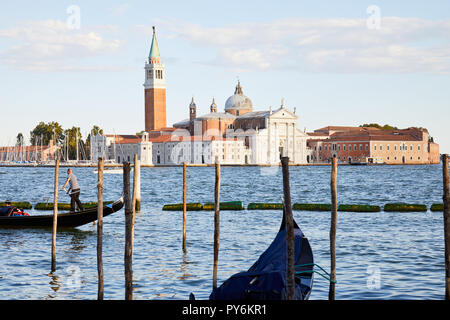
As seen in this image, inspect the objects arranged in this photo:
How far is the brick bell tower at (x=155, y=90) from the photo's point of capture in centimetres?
8669

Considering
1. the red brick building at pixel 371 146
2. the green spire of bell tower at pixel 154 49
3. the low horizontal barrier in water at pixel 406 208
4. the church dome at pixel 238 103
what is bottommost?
the low horizontal barrier in water at pixel 406 208

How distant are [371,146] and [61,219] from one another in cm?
7679

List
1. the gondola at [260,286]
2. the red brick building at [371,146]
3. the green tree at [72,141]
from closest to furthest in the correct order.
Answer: the gondola at [260,286], the green tree at [72,141], the red brick building at [371,146]

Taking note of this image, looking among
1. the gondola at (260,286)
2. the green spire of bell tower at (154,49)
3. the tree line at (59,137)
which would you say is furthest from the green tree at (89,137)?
the gondola at (260,286)

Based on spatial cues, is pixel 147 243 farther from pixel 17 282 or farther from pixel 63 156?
pixel 63 156

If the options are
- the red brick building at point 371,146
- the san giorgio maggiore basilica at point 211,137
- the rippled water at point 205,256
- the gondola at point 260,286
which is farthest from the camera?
the red brick building at point 371,146

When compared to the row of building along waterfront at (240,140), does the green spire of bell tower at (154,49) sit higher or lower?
higher

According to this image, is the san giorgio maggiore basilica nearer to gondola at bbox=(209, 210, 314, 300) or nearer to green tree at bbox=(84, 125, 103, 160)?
green tree at bbox=(84, 125, 103, 160)

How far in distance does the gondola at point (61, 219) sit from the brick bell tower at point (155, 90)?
7329 cm

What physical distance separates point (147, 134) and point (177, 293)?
3076 inches

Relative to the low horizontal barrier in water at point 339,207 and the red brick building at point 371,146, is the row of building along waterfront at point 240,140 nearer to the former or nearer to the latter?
the red brick building at point 371,146

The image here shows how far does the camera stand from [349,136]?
89.2 metres

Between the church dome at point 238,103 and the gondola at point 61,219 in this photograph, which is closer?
the gondola at point 61,219
